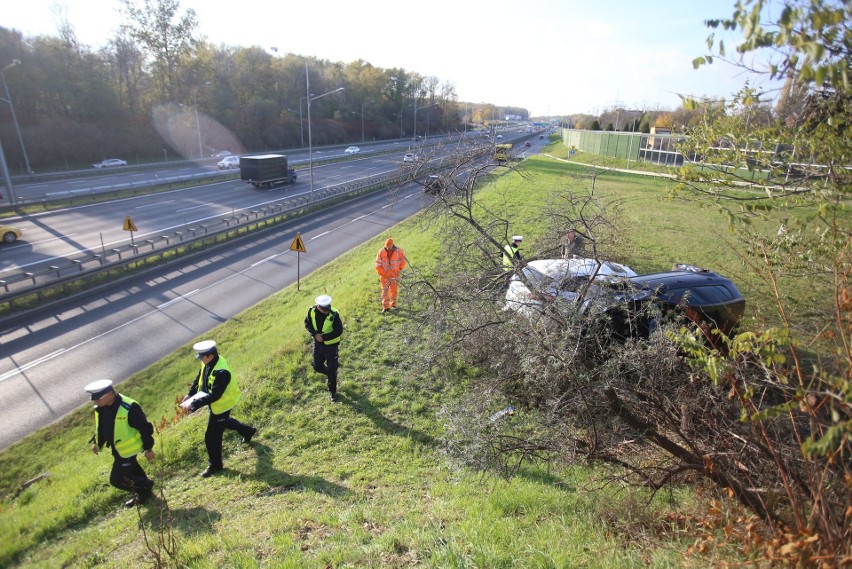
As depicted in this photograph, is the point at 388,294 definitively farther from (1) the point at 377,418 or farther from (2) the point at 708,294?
(2) the point at 708,294

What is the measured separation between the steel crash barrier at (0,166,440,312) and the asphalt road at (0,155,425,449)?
72 centimetres

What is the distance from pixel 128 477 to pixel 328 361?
3.21m

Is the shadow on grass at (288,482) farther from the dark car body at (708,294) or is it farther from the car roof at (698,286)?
the car roof at (698,286)

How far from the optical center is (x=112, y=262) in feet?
55.6

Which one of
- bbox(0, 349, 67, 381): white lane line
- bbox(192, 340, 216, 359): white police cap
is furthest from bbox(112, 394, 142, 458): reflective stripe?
bbox(0, 349, 67, 381): white lane line

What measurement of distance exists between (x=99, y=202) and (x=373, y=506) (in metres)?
32.5

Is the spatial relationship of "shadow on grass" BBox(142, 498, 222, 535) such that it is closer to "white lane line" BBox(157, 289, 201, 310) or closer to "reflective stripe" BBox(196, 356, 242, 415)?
"reflective stripe" BBox(196, 356, 242, 415)

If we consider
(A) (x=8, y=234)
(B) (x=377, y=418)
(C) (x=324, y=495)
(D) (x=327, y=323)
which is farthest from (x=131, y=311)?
(C) (x=324, y=495)

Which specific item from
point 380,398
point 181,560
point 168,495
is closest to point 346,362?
point 380,398

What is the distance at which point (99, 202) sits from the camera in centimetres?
2900

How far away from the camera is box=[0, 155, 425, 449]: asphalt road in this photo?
10320mm

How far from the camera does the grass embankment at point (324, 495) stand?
13.4ft

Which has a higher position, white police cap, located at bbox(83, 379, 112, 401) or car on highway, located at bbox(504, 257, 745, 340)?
car on highway, located at bbox(504, 257, 745, 340)

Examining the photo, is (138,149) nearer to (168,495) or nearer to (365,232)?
(365,232)
